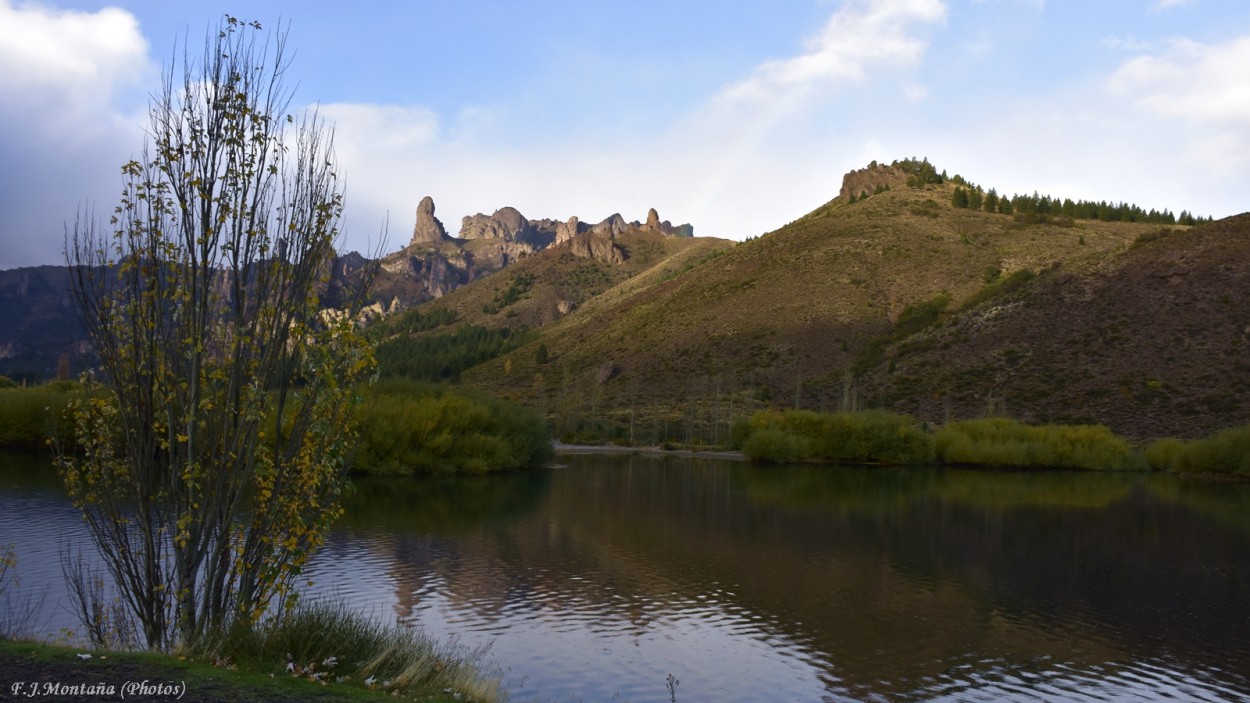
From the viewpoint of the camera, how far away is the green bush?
4006 centimetres

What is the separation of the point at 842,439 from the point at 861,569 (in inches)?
1482

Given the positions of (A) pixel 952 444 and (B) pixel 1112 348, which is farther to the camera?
(B) pixel 1112 348

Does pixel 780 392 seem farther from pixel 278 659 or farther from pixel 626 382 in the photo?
pixel 278 659

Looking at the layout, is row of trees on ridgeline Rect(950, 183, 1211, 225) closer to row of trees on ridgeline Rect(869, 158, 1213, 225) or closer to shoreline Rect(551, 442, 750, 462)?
row of trees on ridgeline Rect(869, 158, 1213, 225)

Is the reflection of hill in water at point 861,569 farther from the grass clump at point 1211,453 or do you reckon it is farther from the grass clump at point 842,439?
the grass clump at point 842,439

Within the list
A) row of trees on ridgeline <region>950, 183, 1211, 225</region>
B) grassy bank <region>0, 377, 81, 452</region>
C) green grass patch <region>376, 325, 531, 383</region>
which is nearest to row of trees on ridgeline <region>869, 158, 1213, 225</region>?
row of trees on ridgeline <region>950, 183, 1211, 225</region>

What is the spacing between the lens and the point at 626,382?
8038 cm

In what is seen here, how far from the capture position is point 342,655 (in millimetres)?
9789

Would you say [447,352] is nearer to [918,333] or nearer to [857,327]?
[857,327]

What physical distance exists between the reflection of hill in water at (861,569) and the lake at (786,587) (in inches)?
3.1

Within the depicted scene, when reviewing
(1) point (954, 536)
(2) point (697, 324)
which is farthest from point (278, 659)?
(2) point (697, 324)

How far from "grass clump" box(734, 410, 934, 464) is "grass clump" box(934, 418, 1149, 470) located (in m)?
2.27

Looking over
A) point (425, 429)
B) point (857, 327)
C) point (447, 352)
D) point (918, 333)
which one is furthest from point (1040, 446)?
point (447, 352)

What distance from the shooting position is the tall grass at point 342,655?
8.96m
